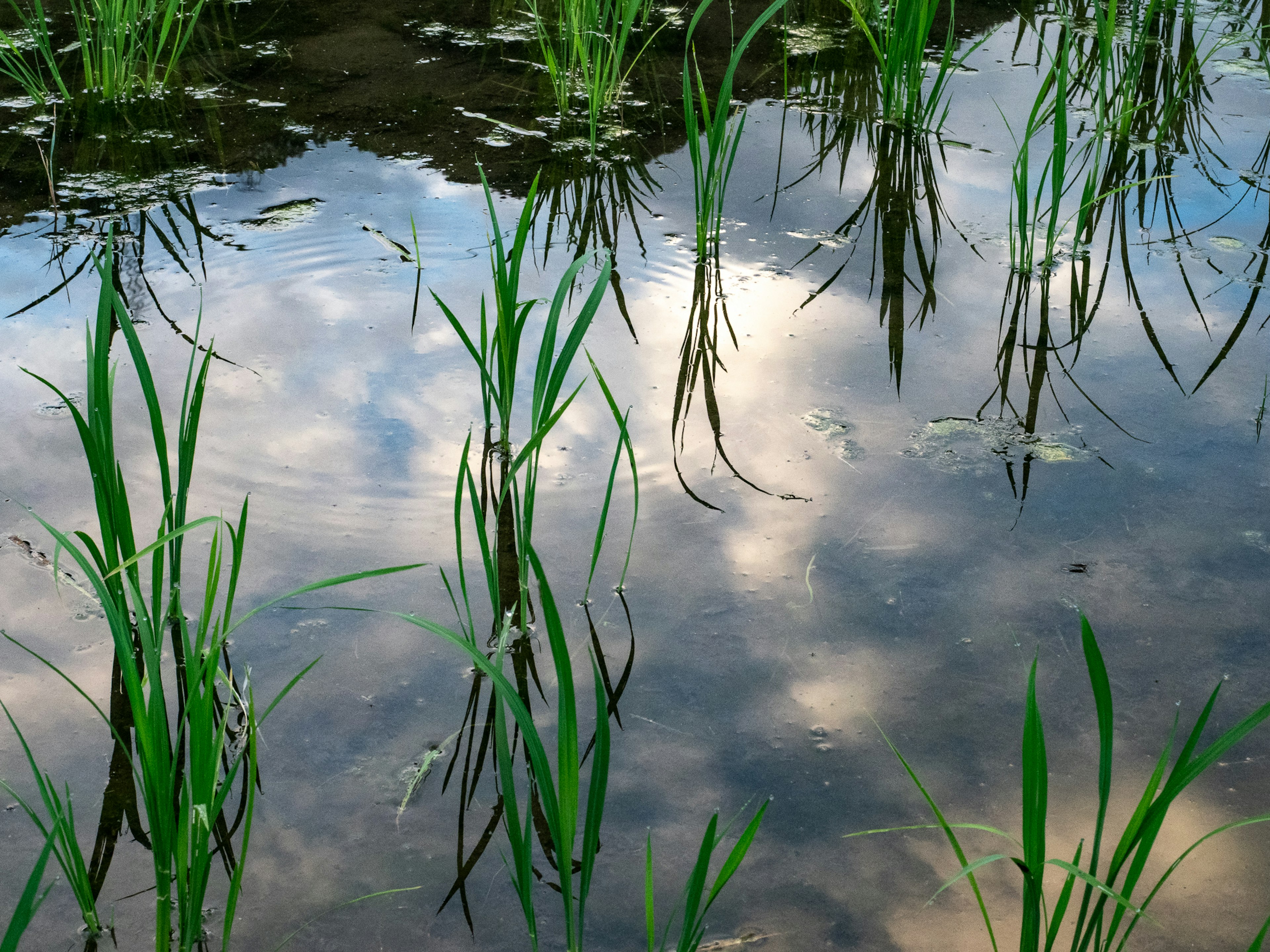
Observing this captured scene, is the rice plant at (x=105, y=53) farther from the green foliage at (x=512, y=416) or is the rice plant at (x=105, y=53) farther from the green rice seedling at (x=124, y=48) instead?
the green foliage at (x=512, y=416)

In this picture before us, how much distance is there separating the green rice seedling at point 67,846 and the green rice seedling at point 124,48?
2.53 meters

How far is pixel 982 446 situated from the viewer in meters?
2.07

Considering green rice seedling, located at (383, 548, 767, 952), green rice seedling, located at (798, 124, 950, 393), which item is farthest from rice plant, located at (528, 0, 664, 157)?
green rice seedling, located at (383, 548, 767, 952)

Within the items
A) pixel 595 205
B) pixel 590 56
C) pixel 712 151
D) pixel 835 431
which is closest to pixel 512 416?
pixel 835 431

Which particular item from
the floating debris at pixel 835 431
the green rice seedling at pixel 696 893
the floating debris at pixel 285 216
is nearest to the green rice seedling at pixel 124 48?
the floating debris at pixel 285 216

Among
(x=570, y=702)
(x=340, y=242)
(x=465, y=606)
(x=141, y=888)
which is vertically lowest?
(x=141, y=888)

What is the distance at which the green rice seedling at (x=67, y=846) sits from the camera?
1.11 meters

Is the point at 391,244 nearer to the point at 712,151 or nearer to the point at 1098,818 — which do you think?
the point at 712,151

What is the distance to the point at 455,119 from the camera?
335cm

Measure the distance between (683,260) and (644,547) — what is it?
109cm

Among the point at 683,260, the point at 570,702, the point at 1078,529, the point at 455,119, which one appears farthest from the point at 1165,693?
the point at 455,119

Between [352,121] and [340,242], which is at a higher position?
[352,121]

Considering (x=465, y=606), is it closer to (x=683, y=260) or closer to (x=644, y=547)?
(x=644, y=547)

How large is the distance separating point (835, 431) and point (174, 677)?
1180 millimetres
